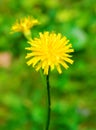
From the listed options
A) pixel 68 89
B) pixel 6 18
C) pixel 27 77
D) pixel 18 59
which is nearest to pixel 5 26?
pixel 6 18

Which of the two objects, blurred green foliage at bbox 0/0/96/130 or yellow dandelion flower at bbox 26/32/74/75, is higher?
blurred green foliage at bbox 0/0/96/130

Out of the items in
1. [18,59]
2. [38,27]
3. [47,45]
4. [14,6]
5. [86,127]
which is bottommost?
[47,45]

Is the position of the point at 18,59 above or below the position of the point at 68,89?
above

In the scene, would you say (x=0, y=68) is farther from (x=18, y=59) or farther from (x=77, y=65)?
(x=77, y=65)

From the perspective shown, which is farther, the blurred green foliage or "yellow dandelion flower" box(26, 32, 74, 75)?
the blurred green foliage

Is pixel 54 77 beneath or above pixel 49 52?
above
